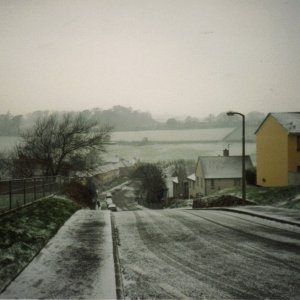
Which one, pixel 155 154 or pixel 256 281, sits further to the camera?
pixel 155 154

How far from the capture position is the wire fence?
1327cm

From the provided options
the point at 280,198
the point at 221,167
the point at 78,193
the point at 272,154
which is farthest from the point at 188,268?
the point at 221,167

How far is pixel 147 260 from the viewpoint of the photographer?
27.3 ft

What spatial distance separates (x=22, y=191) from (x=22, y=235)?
20.0ft

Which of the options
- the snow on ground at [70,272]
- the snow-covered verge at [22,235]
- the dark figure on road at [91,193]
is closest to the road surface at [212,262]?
the snow on ground at [70,272]

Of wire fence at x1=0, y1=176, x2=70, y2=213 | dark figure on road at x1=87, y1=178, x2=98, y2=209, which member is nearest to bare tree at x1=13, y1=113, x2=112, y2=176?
dark figure on road at x1=87, y1=178, x2=98, y2=209

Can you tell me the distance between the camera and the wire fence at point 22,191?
43.5 feet

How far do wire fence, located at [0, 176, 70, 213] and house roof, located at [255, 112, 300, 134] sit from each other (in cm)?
2489

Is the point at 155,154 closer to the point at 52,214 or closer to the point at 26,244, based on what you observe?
the point at 52,214

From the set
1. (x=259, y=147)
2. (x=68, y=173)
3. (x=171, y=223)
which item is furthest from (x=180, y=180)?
(x=171, y=223)

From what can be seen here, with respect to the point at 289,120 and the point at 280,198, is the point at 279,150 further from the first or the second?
the point at 280,198

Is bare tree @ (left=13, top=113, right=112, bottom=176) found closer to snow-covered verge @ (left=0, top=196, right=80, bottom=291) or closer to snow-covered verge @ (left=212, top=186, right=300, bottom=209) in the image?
snow-covered verge @ (left=212, top=186, right=300, bottom=209)

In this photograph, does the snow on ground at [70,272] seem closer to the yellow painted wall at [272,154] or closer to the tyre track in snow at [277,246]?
the tyre track in snow at [277,246]

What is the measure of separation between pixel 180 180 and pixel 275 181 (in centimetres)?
3835
